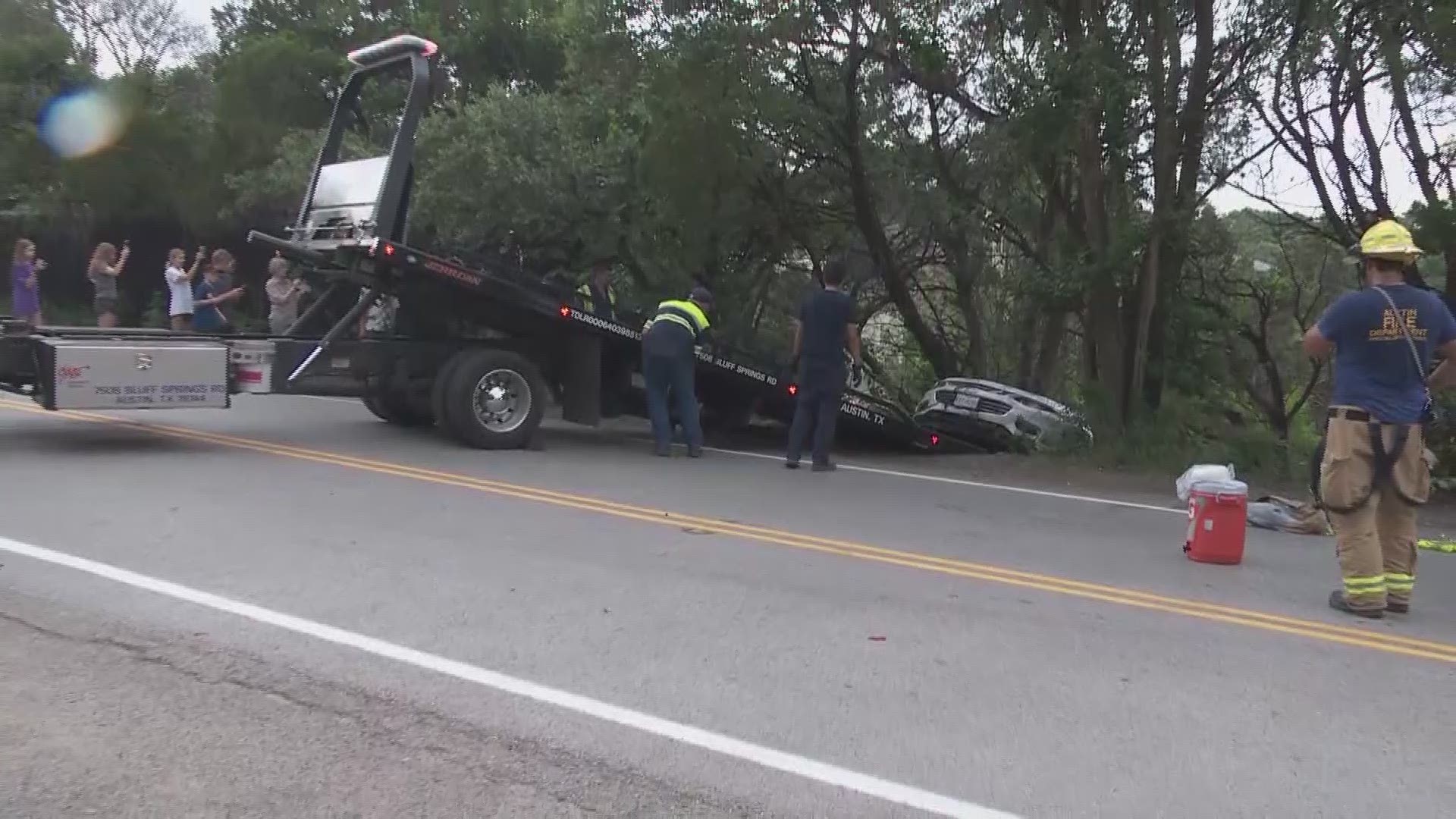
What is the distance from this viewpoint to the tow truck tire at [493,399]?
1188 centimetres

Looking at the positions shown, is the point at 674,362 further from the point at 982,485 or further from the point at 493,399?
the point at 982,485

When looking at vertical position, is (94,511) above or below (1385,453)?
below

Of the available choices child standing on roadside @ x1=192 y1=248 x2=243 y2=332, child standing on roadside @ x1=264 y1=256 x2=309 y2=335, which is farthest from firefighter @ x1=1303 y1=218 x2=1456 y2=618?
child standing on roadside @ x1=192 y1=248 x2=243 y2=332

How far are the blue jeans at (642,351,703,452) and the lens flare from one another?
848 inches

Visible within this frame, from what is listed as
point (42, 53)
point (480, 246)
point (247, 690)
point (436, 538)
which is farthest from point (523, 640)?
point (42, 53)

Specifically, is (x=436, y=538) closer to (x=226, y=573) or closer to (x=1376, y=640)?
(x=226, y=573)

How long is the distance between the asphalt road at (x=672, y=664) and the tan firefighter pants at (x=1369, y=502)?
0.23 meters

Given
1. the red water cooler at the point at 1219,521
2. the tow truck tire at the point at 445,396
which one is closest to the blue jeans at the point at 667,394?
the tow truck tire at the point at 445,396

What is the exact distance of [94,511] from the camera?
27.2ft

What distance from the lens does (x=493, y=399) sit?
12156mm

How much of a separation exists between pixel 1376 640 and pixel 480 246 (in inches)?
518

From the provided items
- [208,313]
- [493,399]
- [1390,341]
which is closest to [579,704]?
[1390,341]

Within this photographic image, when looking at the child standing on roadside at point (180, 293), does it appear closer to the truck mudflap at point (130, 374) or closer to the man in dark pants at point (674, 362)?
the truck mudflap at point (130, 374)

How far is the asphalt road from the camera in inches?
165
